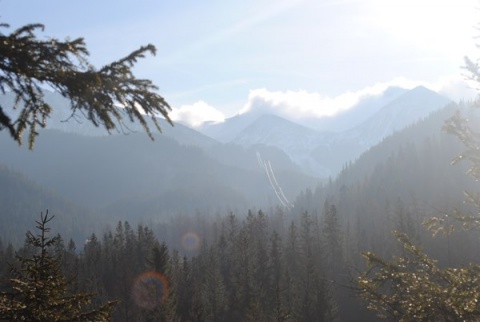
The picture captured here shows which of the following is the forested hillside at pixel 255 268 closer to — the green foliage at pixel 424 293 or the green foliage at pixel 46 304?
the green foliage at pixel 424 293

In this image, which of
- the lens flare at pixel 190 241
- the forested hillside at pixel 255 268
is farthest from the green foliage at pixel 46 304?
the lens flare at pixel 190 241

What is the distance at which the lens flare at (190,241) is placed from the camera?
159788mm

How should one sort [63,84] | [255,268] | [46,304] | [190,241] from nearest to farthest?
[63,84]
[46,304]
[255,268]
[190,241]

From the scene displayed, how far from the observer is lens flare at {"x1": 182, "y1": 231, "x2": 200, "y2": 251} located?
160 metres

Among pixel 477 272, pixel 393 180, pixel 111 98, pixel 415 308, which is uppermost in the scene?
pixel 393 180

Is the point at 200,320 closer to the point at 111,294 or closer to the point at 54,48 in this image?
the point at 54,48

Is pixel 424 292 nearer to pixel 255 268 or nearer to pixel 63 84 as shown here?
pixel 63 84

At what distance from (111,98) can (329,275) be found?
239 feet

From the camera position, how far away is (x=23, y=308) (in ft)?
30.2

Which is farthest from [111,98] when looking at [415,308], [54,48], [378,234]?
[378,234]

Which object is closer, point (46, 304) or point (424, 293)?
point (424, 293)

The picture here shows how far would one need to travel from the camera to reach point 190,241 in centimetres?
17188

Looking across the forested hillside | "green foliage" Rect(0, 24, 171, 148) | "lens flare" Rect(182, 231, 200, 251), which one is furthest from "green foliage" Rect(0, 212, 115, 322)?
"lens flare" Rect(182, 231, 200, 251)

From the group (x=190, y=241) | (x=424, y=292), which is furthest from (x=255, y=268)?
(x=190, y=241)
